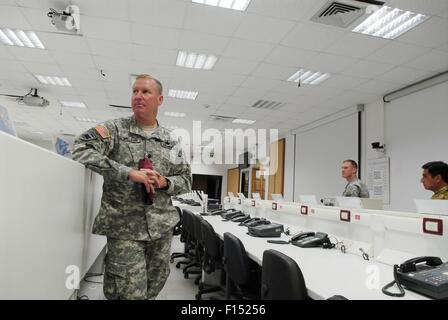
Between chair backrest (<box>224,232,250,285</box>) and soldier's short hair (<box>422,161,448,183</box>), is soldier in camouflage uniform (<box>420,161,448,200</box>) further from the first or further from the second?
chair backrest (<box>224,232,250,285</box>)

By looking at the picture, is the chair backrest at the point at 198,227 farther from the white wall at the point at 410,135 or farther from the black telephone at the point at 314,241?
the white wall at the point at 410,135

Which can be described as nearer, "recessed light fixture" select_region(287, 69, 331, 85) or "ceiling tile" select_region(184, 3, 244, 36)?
"ceiling tile" select_region(184, 3, 244, 36)

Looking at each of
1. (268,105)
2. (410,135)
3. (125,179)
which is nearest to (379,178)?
(410,135)

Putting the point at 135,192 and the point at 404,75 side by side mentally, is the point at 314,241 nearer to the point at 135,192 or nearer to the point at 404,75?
the point at 135,192

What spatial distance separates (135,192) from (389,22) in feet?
10.6

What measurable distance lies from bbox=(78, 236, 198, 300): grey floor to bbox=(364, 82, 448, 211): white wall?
3.56 meters

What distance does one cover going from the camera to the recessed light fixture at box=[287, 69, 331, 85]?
4475 mm

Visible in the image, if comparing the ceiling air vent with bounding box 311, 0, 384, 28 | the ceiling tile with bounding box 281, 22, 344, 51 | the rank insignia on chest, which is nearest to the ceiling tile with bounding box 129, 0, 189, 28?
the ceiling tile with bounding box 281, 22, 344, 51

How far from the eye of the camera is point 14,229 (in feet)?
2.68

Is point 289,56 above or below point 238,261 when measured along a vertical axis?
above

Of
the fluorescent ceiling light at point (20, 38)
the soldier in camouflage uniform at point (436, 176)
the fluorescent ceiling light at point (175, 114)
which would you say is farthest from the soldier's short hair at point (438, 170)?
the fluorescent ceiling light at point (175, 114)

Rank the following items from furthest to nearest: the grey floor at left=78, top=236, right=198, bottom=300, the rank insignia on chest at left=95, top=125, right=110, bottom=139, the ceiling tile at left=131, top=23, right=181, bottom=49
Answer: the ceiling tile at left=131, top=23, right=181, bottom=49 < the grey floor at left=78, top=236, right=198, bottom=300 < the rank insignia on chest at left=95, top=125, right=110, bottom=139

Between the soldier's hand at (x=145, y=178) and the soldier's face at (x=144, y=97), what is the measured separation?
36 cm

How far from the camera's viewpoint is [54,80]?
5.31 metres
